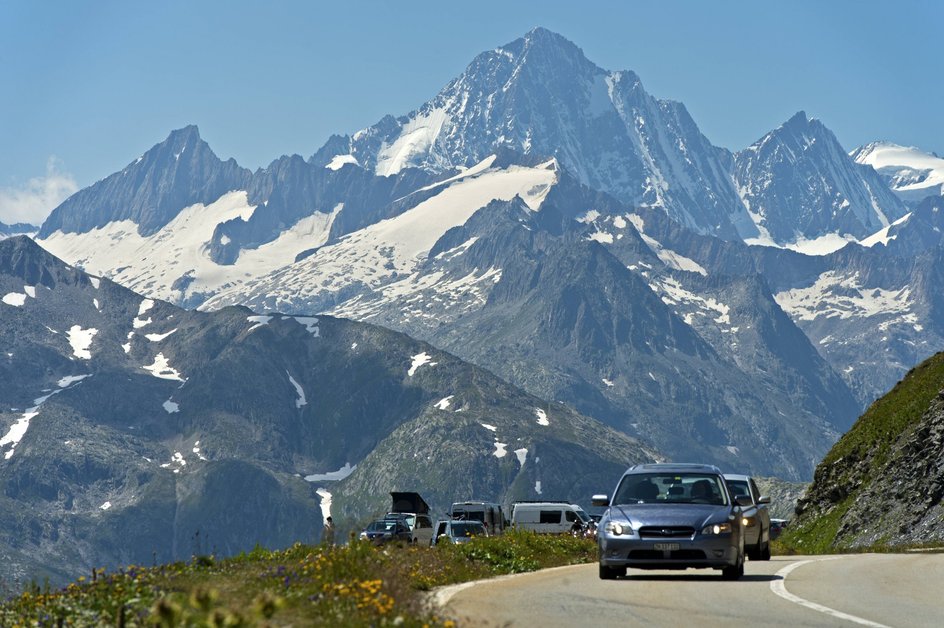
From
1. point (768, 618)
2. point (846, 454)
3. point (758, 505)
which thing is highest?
point (846, 454)

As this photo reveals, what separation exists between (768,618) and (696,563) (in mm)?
5680

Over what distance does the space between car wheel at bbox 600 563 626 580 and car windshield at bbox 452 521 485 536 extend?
2712 cm

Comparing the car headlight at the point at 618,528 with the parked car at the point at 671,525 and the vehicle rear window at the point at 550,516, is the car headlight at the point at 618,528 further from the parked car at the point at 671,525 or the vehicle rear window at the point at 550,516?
the vehicle rear window at the point at 550,516

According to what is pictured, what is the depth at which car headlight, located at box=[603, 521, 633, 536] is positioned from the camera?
2389cm

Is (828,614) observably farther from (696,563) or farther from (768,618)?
(696,563)

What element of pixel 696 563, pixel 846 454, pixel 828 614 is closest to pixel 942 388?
pixel 846 454

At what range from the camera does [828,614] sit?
60.8 ft

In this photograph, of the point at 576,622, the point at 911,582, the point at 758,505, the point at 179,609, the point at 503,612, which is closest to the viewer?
the point at 179,609

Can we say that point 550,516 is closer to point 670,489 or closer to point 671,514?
point 670,489

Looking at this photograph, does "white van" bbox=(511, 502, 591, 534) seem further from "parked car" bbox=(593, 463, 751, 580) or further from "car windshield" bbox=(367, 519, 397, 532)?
"parked car" bbox=(593, 463, 751, 580)

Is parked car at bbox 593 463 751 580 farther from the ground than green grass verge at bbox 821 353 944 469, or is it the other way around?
green grass verge at bbox 821 353 944 469

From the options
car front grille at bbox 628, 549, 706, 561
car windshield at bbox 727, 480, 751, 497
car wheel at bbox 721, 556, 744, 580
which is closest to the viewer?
car front grille at bbox 628, 549, 706, 561

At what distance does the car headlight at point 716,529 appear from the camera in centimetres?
2362

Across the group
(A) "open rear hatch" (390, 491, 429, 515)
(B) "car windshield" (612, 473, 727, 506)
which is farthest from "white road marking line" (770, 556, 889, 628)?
(A) "open rear hatch" (390, 491, 429, 515)
